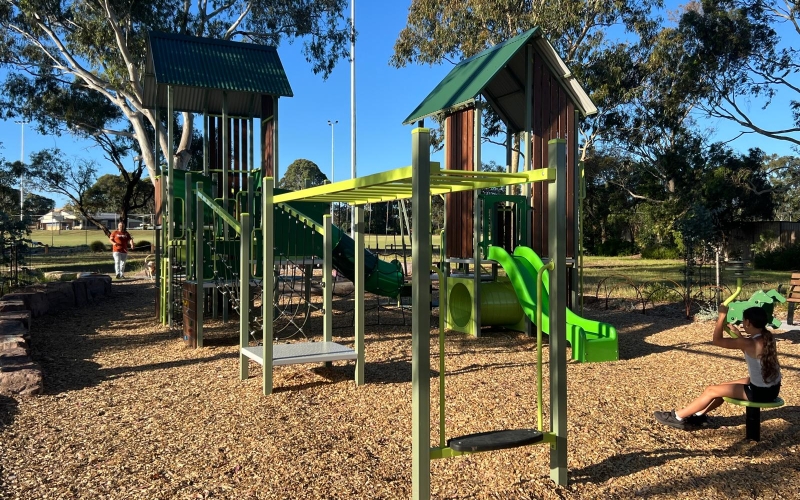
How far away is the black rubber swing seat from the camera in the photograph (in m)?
3.54

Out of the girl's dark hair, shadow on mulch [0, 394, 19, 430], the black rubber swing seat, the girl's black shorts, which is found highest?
the girl's dark hair

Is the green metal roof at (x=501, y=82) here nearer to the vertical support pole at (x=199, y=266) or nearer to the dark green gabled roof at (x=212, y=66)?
the dark green gabled roof at (x=212, y=66)

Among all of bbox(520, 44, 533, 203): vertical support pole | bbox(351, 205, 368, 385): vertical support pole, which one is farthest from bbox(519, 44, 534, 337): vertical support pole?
bbox(351, 205, 368, 385): vertical support pole

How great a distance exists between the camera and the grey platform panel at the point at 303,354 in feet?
20.2

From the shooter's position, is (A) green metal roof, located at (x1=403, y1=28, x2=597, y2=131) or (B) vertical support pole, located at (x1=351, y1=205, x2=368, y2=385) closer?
(B) vertical support pole, located at (x1=351, y1=205, x2=368, y2=385)

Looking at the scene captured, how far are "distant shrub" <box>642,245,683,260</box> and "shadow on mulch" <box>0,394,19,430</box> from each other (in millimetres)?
32921

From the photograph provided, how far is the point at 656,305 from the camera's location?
13477mm

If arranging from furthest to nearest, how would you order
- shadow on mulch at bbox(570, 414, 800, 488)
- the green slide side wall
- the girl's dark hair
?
the green slide side wall, the girl's dark hair, shadow on mulch at bbox(570, 414, 800, 488)

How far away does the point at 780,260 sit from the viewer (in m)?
26.9

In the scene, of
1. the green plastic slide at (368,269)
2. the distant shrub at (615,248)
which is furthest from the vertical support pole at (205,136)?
the distant shrub at (615,248)

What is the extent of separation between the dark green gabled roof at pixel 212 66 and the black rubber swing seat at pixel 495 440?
328 inches

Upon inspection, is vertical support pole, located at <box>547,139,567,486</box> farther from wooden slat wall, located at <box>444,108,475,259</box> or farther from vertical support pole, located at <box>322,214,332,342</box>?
wooden slat wall, located at <box>444,108,475,259</box>

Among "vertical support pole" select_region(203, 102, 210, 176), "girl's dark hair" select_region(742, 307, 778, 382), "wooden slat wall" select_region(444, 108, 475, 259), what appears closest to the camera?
"girl's dark hair" select_region(742, 307, 778, 382)

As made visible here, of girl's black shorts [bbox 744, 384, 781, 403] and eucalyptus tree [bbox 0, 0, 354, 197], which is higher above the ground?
eucalyptus tree [bbox 0, 0, 354, 197]
